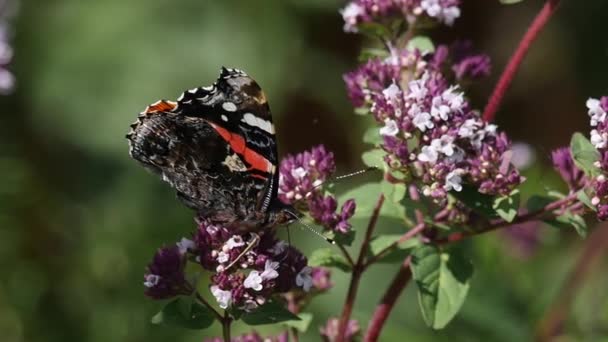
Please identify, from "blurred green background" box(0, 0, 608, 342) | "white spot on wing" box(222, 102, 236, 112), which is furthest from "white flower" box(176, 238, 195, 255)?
"blurred green background" box(0, 0, 608, 342)

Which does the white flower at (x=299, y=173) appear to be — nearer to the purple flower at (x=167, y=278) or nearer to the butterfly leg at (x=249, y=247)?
the butterfly leg at (x=249, y=247)

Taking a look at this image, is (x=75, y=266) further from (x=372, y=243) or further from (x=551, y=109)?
(x=551, y=109)

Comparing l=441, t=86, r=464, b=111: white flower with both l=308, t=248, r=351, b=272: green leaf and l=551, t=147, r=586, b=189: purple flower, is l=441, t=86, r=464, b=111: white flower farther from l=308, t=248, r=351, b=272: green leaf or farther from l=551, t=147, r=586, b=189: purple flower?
l=308, t=248, r=351, b=272: green leaf

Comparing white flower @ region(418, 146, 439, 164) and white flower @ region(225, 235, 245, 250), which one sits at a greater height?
white flower @ region(418, 146, 439, 164)

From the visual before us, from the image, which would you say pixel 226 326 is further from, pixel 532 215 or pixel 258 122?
pixel 532 215

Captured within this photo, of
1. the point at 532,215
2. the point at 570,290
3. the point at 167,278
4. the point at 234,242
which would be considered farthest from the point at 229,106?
the point at 570,290

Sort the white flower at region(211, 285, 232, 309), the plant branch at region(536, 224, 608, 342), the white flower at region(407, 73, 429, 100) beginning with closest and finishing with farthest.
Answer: the white flower at region(211, 285, 232, 309) < the white flower at region(407, 73, 429, 100) < the plant branch at region(536, 224, 608, 342)
